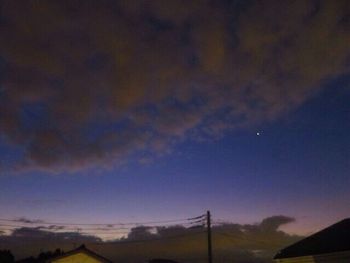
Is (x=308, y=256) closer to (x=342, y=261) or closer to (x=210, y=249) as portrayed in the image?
(x=342, y=261)

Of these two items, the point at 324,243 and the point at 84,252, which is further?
the point at 84,252

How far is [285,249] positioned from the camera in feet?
101

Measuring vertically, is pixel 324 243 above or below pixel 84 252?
below

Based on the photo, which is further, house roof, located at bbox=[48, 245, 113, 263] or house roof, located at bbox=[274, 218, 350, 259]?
house roof, located at bbox=[48, 245, 113, 263]

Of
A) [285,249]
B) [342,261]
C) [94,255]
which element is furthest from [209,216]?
[342,261]

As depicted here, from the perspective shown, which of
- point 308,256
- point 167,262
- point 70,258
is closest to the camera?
point 308,256

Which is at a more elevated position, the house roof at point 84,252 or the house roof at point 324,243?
the house roof at point 84,252

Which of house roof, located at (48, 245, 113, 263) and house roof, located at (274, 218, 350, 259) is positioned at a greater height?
house roof, located at (48, 245, 113, 263)

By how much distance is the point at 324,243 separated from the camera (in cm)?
2703

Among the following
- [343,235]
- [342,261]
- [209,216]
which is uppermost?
[209,216]

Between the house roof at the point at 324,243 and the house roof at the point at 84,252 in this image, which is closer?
the house roof at the point at 324,243

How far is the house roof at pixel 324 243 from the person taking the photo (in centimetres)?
2546

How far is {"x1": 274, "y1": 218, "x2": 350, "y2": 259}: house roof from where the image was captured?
25458 millimetres

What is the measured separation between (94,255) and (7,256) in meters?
30.1
